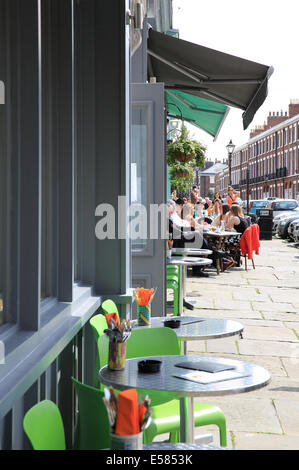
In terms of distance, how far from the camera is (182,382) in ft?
8.27

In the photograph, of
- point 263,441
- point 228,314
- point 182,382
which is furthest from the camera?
point 228,314

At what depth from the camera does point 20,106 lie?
2428mm

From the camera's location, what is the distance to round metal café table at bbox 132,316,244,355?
136 inches

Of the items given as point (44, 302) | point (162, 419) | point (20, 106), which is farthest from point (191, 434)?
point (20, 106)

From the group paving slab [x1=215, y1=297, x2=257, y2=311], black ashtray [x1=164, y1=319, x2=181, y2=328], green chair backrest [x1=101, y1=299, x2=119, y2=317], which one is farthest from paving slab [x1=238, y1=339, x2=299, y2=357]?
green chair backrest [x1=101, y1=299, x2=119, y2=317]

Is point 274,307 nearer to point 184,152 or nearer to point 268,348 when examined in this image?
point 268,348

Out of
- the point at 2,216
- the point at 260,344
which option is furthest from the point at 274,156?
the point at 2,216

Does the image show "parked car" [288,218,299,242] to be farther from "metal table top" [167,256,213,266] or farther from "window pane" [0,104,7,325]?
"window pane" [0,104,7,325]

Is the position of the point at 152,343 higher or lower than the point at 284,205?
lower

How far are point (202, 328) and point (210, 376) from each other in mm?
1078

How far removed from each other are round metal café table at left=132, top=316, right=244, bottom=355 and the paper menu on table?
76 centimetres

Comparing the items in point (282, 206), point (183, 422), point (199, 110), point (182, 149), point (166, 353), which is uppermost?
point (199, 110)
